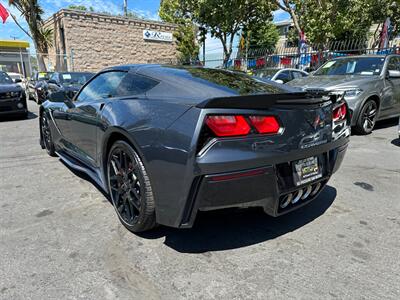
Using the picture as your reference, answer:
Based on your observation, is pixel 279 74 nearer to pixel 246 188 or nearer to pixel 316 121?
pixel 316 121

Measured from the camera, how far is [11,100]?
8500 millimetres

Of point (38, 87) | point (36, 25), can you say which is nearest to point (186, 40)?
point (36, 25)

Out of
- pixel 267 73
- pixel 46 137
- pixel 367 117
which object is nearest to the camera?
pixel 46 137

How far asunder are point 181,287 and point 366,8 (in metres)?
23.5

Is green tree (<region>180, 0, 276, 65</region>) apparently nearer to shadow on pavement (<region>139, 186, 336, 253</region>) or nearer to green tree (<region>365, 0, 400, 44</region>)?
green tree (<region>365, 0, 400, 44</region>)

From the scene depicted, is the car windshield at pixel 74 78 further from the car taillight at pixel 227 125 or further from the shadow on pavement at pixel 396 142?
the car taillight at pixel 227 125

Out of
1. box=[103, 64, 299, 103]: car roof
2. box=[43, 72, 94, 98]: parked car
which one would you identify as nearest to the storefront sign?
box=[43, 72, 94, 98]: parked car

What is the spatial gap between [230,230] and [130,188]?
0.92 meters

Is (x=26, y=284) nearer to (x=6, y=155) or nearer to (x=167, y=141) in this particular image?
(x=167, y=141)

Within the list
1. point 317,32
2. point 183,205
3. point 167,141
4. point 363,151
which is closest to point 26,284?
point 183,205

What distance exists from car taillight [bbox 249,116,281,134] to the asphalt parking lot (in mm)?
613

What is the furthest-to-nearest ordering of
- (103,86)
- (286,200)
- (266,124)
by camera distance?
(103,86) < (286,200) < (266,124)

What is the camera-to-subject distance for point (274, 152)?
212 centimetres

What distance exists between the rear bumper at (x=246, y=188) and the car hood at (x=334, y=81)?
4.42m
